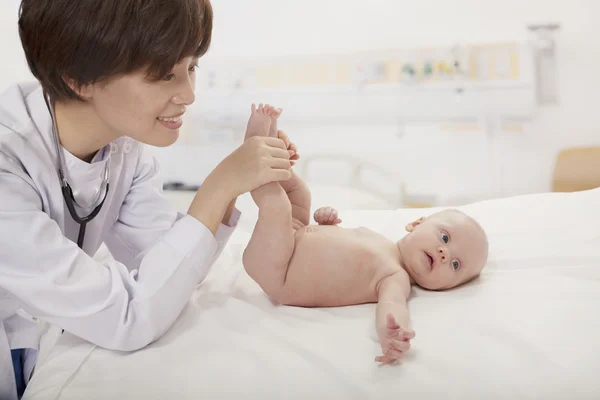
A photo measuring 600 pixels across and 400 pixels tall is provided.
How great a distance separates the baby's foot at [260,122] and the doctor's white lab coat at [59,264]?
1.03ft

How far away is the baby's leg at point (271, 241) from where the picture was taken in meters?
1.29

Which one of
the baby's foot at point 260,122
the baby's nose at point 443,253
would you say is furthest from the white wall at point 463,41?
the baby's foot at point 260,122

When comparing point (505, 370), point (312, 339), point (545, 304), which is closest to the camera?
point (505, 370)

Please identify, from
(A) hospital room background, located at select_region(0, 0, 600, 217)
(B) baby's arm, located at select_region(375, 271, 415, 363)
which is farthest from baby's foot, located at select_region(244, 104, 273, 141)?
(A) hospital room background, located at select_region(0, 0, 600, 217)

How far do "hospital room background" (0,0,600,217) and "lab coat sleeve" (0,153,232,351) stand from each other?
1.96 meters

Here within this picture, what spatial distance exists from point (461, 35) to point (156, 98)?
2.60 meters

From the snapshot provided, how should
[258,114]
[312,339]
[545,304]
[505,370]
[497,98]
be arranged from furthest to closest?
[497,98]
[258,114]
[545,304]
[312,339]
[505,370]

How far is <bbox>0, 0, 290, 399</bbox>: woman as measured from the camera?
1017 millimetres

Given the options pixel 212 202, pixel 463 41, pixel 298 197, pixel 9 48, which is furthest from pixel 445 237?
pixel 9 48

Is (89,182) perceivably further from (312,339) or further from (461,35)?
(461,35)

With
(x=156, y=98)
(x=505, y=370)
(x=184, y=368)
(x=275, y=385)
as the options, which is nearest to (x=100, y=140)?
(x=156, y=98)

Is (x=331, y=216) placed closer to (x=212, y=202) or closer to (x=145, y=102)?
(x=212, y=202)

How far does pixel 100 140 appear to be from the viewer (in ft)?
4.11

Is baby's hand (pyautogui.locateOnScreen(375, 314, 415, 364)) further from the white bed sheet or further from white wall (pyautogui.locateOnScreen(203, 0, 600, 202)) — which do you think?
white wall (pyautogui.locateOnScreen(203, 0, 600, 202))
